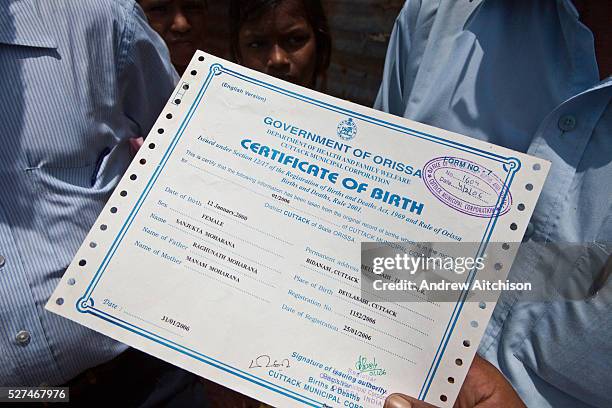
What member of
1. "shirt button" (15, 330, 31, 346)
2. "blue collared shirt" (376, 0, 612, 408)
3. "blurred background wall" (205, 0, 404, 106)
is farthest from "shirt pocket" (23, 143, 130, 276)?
"blurred background wall" (205, 0, 404, 106)

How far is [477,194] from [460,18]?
0.45 m

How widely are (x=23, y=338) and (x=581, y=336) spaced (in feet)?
3.69

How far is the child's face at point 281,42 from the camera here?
1.75m

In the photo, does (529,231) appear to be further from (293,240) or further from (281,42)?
(281,42)

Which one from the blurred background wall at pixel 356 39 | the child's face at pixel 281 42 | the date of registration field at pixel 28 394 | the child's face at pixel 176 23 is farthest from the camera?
the blurred background wall at pixel 356 39

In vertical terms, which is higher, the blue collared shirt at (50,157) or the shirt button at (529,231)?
the shirt button at (529,231)

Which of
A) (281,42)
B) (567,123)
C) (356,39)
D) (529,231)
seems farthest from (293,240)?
(356,39)

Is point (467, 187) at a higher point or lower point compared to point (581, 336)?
higher

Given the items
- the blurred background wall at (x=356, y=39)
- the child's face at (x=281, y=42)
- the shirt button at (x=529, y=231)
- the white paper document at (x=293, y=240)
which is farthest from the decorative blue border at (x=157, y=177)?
the blurred background wall at (x=356, y=39)

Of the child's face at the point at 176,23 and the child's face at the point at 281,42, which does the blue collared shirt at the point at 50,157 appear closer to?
the child's face at the point at 281,42

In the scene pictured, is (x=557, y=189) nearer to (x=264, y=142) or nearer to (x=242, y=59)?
(x=264, y=142)

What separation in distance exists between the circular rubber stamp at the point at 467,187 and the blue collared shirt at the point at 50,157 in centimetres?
79

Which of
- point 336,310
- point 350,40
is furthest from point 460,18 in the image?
point 350,40
